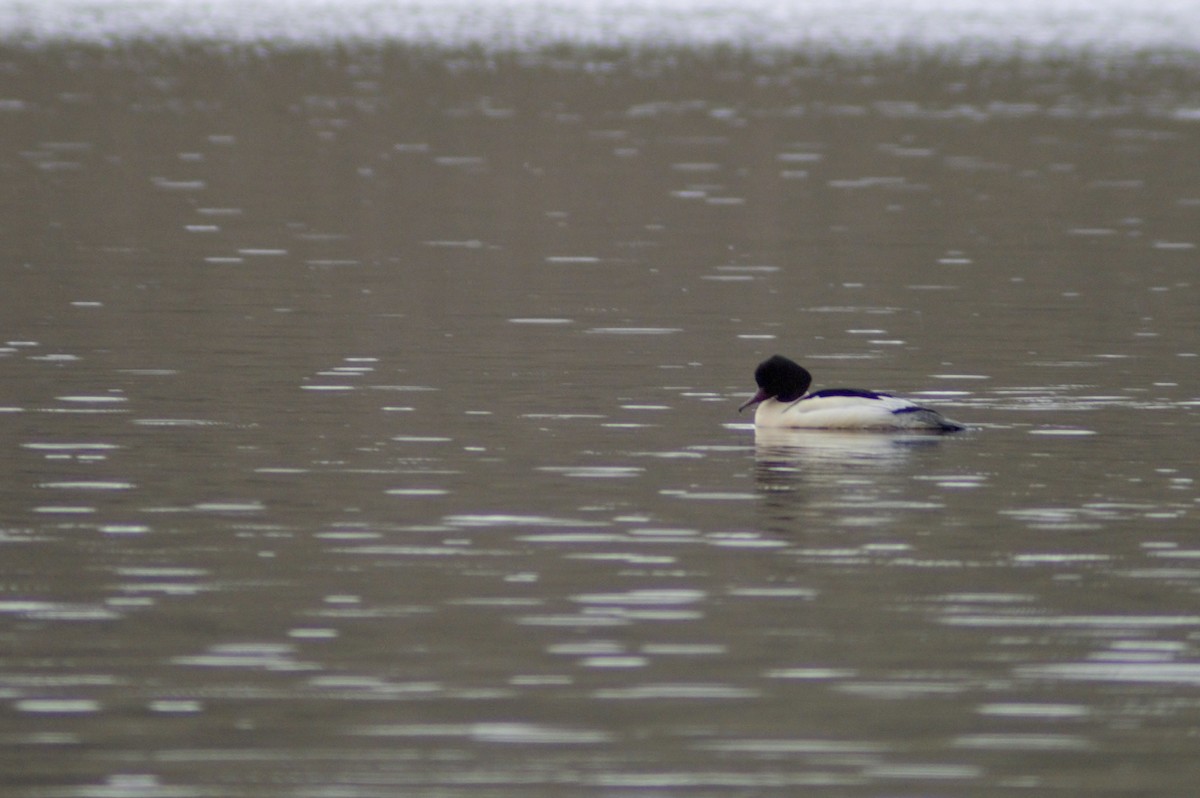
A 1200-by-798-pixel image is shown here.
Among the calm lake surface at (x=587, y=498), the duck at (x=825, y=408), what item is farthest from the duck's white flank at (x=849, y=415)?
the calm lake surface at (x=587, y=498)

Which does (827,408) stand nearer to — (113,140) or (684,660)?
(684,660)

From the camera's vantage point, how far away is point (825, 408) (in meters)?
17.9

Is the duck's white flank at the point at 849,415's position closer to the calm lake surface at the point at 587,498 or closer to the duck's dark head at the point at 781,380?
the duck's dark head at the point at 781,380

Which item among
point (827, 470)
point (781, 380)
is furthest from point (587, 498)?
point (781, 380)

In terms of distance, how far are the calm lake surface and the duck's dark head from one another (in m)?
0.45

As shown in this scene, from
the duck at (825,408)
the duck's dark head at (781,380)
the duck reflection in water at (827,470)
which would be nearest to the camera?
the duck reflection in water at (827,470)

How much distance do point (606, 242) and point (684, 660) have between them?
73.2 ft

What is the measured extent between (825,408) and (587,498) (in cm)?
330

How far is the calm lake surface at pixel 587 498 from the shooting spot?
10055 millimetres

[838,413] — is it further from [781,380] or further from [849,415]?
[781,380]

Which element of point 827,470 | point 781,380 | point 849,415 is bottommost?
point 827,470

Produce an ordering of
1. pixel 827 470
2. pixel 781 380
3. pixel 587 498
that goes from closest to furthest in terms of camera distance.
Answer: pixel 587 498, pixel 827 470, pixel 781 380

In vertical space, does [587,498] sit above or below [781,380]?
below

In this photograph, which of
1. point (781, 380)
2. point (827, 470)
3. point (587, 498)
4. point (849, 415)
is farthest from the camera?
point (781, 380)
